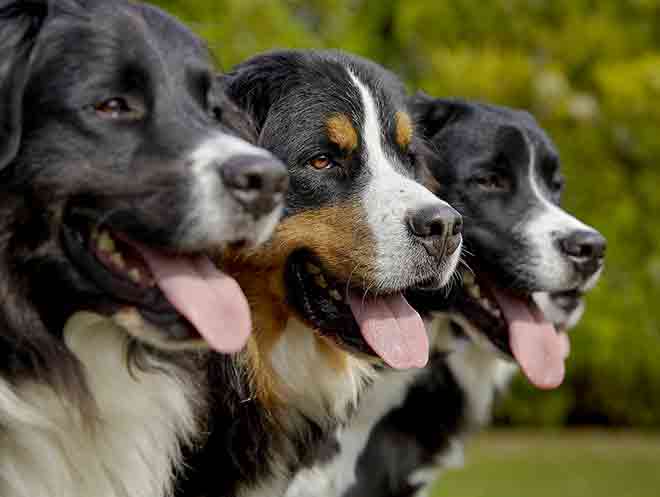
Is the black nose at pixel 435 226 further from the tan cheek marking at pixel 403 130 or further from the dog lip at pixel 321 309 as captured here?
the tan cheek marking at pixel 403 130

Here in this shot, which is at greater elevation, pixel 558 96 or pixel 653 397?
pixel 558 96

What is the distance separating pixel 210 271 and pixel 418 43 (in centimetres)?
1027

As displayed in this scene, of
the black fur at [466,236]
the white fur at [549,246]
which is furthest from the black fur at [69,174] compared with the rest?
the white fur at [549,246]

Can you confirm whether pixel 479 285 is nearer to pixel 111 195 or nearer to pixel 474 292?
pixel 474 292

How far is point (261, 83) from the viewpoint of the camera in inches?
157

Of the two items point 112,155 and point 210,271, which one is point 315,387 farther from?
point 112,155

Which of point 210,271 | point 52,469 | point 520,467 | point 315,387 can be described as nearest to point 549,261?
point 315,387

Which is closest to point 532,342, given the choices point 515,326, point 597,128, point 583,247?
point 515,326

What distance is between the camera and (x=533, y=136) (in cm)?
506

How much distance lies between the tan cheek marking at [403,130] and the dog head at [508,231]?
61 centimetres

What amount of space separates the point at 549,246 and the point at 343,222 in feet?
4.54

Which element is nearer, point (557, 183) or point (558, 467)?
point (557, 183)

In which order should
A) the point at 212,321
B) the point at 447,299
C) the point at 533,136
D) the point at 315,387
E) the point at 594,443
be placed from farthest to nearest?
the point at 594,443
the point at 533,136
the point at 447,299
the point at 315,387
the point at 212,321

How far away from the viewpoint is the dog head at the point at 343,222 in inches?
148
